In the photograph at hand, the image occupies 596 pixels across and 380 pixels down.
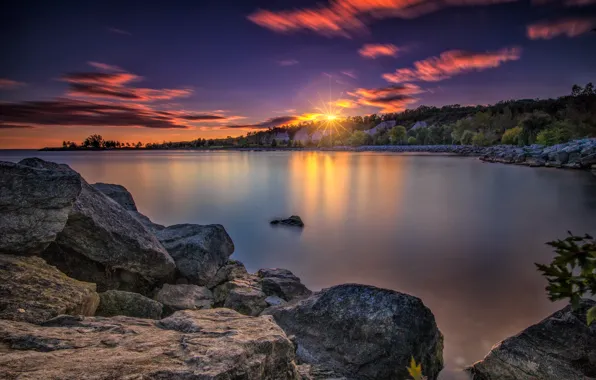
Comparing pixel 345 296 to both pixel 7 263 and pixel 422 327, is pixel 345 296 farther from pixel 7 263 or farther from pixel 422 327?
pixel 7 263

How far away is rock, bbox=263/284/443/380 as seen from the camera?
488 cm

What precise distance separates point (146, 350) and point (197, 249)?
214 inches

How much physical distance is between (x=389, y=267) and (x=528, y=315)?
14.1ft

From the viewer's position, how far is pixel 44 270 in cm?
486

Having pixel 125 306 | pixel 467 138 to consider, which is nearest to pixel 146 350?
pixel 125 306

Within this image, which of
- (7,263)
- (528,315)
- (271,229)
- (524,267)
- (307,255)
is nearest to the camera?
(7,263)

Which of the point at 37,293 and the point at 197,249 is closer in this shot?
the point at 37,293

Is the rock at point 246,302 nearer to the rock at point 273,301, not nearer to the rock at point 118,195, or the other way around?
the rock at point 273,301

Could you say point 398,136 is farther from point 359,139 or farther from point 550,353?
point 550,353

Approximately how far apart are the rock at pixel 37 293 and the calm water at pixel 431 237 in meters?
5.55

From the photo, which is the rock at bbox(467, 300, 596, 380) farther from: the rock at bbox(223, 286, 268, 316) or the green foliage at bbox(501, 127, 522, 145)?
the green foliage at bbox(501, 127, 522, 145)

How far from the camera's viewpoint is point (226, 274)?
8820 millimetres

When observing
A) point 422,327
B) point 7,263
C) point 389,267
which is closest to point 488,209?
point 389,267

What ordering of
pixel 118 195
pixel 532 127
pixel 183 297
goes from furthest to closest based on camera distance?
pixel 532 127 → pixel 118 195 → pixel 183 297
